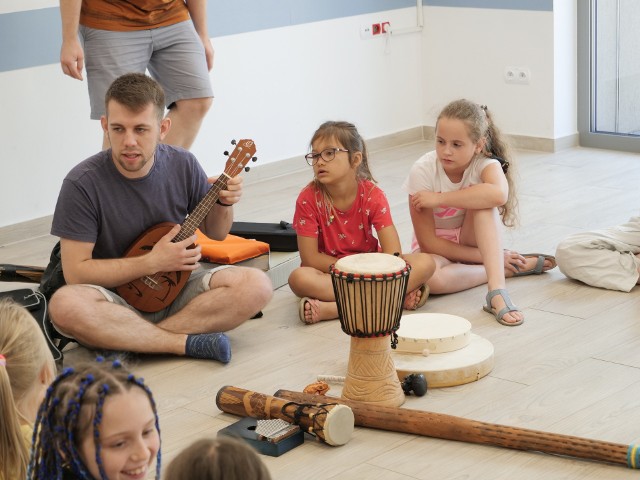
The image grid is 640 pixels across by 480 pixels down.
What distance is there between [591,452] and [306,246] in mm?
1371

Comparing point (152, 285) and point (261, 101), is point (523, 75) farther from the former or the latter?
point (152, 285)

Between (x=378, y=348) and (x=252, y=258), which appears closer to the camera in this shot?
(x=378, y=348)

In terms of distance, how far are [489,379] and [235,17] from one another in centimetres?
299

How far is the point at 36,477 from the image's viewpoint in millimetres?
1644

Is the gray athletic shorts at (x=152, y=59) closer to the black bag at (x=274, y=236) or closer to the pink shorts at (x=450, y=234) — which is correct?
the black bag at (x=274, y=236)

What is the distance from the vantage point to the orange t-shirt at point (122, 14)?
12.8ft

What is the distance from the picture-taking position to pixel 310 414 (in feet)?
8.41

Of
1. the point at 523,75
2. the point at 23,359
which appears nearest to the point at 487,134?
the point at 23,359

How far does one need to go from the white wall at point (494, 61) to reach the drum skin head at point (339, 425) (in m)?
3.43

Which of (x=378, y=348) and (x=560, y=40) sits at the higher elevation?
(x=560, y=40)

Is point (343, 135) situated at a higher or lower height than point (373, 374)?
higher

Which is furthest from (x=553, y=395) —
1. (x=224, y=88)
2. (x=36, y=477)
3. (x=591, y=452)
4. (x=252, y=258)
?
(x=224, y=88)

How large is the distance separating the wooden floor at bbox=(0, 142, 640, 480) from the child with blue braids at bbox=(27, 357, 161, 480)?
2.83 feet

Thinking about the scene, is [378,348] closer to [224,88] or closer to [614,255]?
[614,255]
